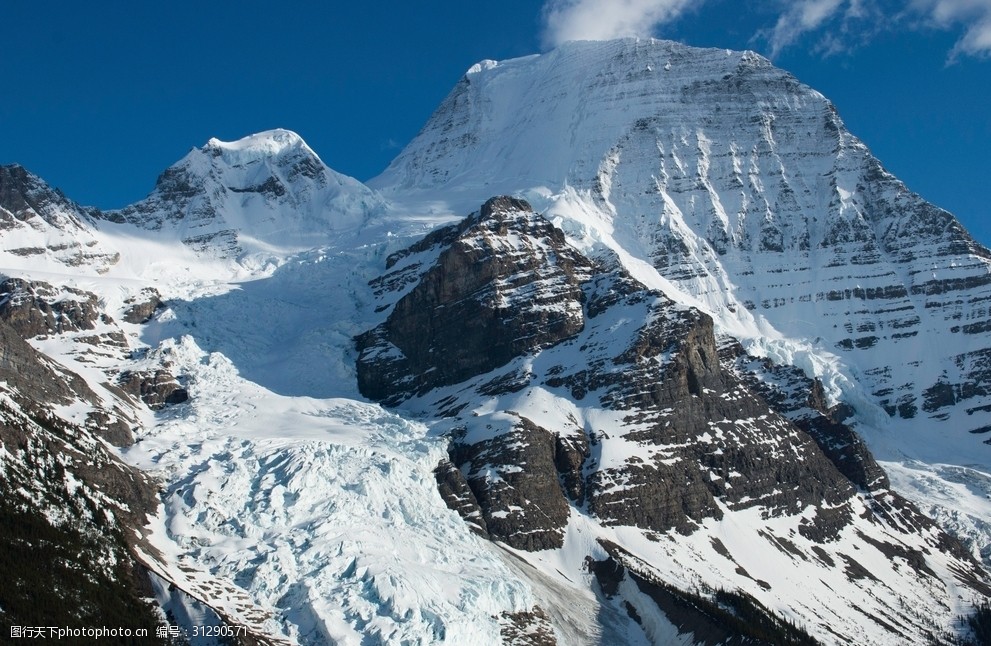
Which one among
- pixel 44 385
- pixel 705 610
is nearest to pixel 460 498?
pixel 705 610

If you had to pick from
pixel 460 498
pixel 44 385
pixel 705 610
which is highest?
pixel 44 385

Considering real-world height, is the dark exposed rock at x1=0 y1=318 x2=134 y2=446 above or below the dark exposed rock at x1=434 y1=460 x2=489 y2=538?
above

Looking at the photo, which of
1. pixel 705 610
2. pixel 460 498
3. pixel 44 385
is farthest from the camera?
pixel 460 498

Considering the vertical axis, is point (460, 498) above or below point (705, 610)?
above

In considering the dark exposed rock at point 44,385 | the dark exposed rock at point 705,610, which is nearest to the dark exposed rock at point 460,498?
the dark exposed rock at point 705,610

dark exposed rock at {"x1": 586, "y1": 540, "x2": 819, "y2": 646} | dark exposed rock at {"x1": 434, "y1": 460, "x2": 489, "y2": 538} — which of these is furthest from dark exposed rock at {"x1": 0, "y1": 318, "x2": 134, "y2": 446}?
dark exposed rock at {"x1": 586, "y1": 540, "x2": 819, "y2": 646}

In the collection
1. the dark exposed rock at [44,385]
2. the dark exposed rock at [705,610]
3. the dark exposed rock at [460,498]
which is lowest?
the dark exposed rock at [705,610]

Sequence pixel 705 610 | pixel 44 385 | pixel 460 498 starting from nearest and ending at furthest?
pixel 705 610 → pixel 44 385 → pixel 460 498

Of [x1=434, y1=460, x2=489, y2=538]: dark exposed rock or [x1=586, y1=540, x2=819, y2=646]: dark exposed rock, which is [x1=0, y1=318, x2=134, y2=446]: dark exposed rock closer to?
[x1=434, y1=460, x2=489, y2=538]: dark exposed rock

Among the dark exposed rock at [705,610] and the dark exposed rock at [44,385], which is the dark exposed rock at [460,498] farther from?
the dark exposed rock at [44,385]

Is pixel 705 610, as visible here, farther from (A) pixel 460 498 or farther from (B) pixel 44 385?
(B) pixel 44 385

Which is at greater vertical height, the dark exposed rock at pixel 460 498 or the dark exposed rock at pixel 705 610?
the dark exposed rock at pixel 460 498
